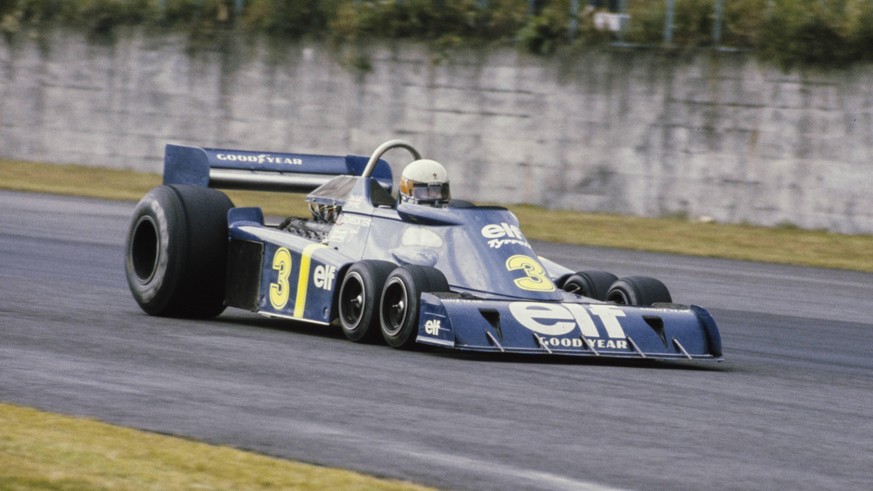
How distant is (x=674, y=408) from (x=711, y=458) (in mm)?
1366

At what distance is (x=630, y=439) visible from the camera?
7.08 metres

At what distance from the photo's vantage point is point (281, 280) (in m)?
11.0

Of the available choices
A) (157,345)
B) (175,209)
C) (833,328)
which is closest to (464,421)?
A: (157,345)

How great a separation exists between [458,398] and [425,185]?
2.87 meters

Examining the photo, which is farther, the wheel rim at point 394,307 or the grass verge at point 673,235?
the grass verge at point 673,235

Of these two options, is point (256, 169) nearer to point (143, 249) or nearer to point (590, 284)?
point (143, 249)

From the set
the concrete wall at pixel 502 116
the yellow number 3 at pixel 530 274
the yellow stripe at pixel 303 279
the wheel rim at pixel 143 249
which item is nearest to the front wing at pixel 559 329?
the yellow number 3 at pixel 530 274

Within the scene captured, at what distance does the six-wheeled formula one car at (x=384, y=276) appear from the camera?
951 cm

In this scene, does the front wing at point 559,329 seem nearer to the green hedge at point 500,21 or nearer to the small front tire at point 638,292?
the small front tire at point 638,292

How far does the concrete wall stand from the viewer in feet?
68.7

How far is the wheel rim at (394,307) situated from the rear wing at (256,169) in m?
2.47

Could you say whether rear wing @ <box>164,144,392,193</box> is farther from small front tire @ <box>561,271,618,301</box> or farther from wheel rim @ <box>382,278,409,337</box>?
wheel rim @ <box>382,278,409,337</box>

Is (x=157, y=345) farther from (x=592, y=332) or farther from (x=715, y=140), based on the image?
(x=715, y=140)

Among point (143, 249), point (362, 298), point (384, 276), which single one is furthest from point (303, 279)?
point (143, 249)
